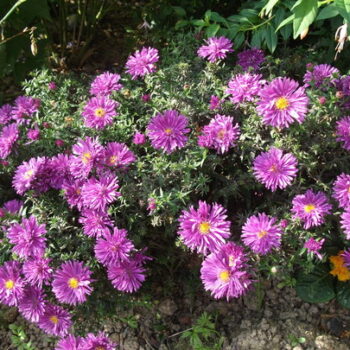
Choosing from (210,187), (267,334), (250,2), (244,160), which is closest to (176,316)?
(267,334)

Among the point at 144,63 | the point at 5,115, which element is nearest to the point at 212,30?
the point at 144,63

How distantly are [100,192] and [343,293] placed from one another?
36.8 inches

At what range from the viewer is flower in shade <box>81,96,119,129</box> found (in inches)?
67.9

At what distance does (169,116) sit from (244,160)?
33cm

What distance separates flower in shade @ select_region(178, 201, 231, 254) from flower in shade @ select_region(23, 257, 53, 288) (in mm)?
423

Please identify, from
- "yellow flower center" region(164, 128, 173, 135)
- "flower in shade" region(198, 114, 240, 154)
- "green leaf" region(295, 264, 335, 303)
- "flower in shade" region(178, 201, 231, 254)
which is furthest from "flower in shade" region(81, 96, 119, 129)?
"green leaf" region(295, 264, 335, 303)

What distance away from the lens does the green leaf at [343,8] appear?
4.72 ft

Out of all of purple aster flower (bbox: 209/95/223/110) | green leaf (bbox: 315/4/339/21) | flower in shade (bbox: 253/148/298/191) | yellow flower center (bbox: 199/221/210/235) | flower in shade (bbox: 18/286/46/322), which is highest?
green leaf (bbox: 315/4/339/21)

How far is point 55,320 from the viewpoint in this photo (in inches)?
65.2

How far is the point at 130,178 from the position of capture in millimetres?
1708

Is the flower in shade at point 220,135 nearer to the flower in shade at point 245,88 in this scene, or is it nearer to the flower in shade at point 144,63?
the flower in shade at point 245,88

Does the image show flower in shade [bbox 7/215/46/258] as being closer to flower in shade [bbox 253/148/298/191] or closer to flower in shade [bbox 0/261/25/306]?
flower in shade [bbox 0/261/25/306]

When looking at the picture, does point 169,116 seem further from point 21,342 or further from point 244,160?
point 21,342

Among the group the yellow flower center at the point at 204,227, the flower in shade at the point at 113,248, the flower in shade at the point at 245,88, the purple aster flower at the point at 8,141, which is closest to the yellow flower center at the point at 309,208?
the yellow flower center at the point at 204,227
